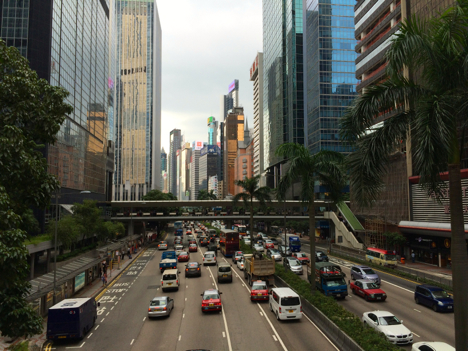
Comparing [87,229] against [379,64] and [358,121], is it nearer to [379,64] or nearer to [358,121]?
[358,121]

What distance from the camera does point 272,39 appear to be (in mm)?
141625

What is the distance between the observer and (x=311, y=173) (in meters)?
25.9

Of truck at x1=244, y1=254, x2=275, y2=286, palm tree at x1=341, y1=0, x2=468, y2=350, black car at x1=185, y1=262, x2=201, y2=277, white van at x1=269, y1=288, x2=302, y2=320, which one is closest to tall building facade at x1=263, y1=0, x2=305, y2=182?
black car at x1=185, y1=262, x2=201, y2=277

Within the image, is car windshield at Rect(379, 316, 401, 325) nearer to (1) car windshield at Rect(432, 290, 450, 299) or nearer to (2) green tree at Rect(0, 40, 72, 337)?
(1) car windshield at Rect(432, 290, 450, 299)

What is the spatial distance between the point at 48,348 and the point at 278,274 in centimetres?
1910

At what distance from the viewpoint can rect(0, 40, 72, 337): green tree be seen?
7816mm

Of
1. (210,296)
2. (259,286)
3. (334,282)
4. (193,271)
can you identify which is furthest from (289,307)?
(193,271)

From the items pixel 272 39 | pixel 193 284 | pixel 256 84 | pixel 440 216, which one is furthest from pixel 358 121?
pixel 256 84

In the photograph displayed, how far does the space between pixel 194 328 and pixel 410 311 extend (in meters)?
13.9

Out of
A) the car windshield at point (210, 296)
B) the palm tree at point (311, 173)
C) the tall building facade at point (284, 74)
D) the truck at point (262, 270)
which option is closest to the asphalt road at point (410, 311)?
the palm tree at point (311, 173)

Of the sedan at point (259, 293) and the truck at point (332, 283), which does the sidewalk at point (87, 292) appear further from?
the truck at point (332, 283)

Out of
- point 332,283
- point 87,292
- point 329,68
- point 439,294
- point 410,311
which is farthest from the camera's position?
point 329,68

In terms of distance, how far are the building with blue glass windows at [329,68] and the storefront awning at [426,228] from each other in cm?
5232

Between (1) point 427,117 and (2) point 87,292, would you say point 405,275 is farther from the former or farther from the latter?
(1) point 427,117
